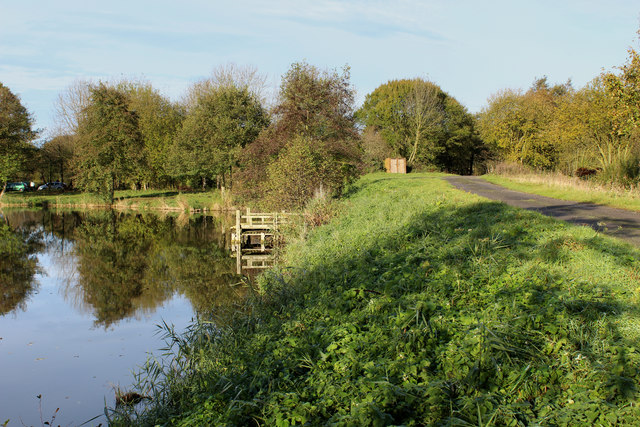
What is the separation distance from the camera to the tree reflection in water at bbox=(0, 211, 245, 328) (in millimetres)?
13289

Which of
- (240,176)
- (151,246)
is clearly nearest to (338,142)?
(240,176)

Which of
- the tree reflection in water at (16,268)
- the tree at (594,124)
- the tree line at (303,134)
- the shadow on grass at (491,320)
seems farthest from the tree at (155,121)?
the shadow on grass at (491,320)

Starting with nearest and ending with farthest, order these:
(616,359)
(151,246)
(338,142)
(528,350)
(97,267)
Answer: (616,359) → (528,350) → (97,267) → (151,246) → (338,142)

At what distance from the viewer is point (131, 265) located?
18609 mm

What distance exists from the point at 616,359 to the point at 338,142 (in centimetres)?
2207

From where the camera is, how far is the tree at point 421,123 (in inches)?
2074

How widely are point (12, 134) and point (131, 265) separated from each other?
122 ft

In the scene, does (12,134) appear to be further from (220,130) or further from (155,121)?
(220,130)


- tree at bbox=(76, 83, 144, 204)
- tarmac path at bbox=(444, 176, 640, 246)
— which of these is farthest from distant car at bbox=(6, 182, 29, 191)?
tarmac path at bbox=(444, 176, 640, 246)

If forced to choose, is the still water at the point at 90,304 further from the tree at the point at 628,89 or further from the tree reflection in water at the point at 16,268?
the tree at the point at 628,89

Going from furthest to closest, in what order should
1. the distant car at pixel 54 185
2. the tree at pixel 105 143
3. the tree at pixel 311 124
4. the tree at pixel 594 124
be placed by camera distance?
the distant car at pixel 54 185, the tree at pixel 105 143, the tree at pixel 311 124, the tree at pixel 594 124

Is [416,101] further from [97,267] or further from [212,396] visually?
[212,396]

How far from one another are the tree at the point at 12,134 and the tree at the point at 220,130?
57.3 feet

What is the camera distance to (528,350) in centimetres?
461
